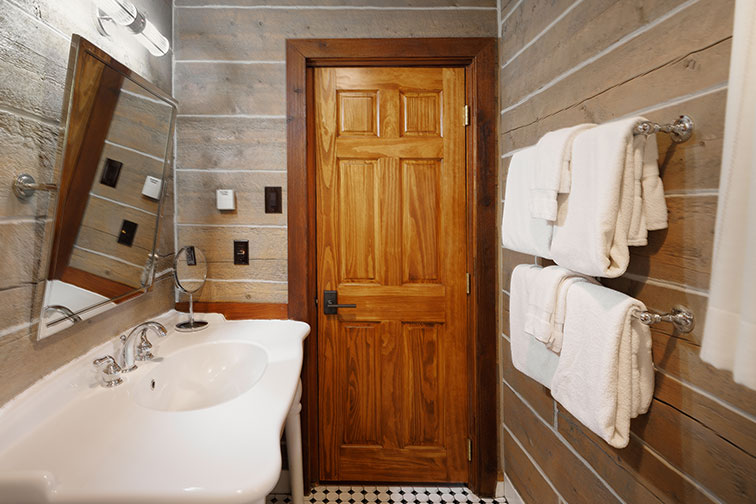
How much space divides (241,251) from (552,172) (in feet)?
4.33

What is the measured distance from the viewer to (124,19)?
1.21 meters

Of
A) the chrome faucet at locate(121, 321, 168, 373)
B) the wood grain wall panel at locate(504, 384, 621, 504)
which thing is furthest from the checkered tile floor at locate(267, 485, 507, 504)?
the chrome faucet at locate(121, 321, 168, 373)

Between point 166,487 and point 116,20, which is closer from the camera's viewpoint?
point 166,487

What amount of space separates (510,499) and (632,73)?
1713 mm

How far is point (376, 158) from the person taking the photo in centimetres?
181

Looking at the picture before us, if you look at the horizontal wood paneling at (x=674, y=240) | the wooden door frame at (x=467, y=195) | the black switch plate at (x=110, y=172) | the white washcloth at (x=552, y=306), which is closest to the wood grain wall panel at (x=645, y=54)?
the horizontal wood paneling at (x=674, y=240)

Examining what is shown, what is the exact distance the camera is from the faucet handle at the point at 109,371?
1108mm

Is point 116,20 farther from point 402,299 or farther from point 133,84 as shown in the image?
point 402,299

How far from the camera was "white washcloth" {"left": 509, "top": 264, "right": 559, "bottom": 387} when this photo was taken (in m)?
1.20

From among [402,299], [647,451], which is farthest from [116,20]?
[647,451]

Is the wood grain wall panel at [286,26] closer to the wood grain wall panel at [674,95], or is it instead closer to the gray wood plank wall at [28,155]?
the gray wood plank wall at [28,155]

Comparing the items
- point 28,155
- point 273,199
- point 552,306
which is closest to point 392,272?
point 273,199

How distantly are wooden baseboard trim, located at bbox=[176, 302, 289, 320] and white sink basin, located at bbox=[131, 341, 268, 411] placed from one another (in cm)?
33

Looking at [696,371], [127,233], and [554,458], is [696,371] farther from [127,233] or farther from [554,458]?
[127,233]
